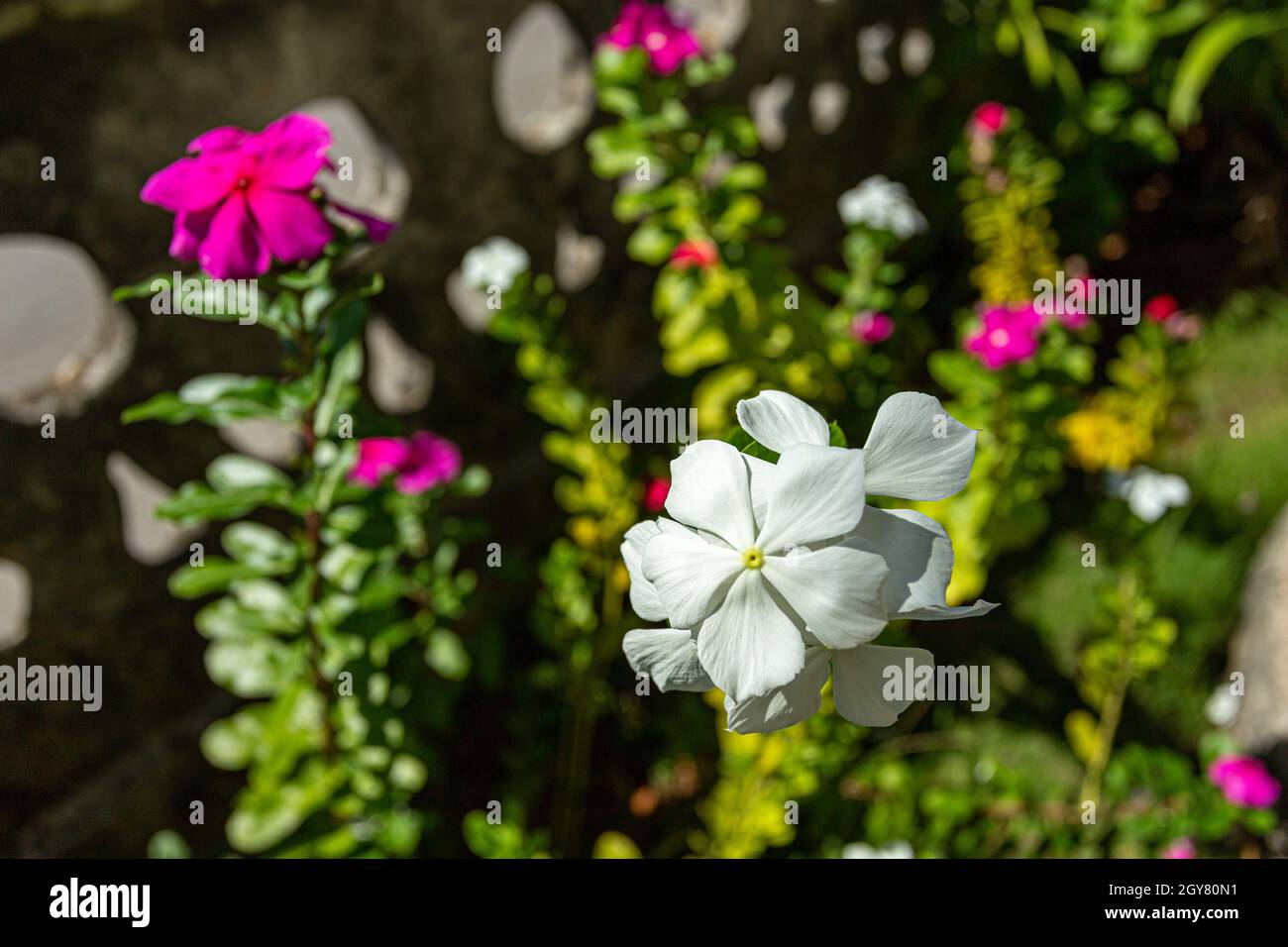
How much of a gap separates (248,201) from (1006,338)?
1188 millimetres

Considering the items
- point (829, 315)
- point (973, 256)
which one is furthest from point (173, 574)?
point (973, 256)

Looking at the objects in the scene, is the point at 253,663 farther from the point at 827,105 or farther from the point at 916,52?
the point at 916,52

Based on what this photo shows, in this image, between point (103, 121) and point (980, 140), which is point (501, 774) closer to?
point (103, 121)

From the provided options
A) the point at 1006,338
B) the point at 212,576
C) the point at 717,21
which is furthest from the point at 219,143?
the point at 717,21

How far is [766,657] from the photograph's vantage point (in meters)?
0.56

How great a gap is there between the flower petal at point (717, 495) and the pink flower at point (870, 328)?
138cm

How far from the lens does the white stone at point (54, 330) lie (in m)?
1.18

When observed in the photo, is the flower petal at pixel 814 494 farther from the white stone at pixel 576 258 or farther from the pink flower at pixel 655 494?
the white stone at pixel 576 258

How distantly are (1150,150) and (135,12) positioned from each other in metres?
2.62

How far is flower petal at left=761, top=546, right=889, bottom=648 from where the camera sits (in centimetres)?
54

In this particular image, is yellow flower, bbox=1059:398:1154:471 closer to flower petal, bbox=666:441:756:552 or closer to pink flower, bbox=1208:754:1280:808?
pink flower, bbox=1208:754:1280:808

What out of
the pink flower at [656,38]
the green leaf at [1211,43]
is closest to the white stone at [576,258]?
the pink flower at [656,38]

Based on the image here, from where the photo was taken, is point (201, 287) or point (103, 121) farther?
point (103, 121)

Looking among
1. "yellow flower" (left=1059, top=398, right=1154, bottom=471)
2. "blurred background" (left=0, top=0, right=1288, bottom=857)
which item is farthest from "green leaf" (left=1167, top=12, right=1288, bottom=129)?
"yellow flower" (left=1059, top=398, right=1154, bottom=471)
